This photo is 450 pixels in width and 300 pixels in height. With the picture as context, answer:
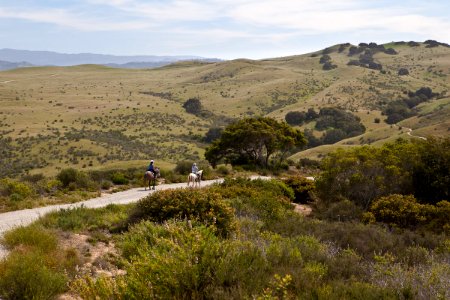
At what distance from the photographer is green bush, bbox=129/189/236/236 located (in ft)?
33.8

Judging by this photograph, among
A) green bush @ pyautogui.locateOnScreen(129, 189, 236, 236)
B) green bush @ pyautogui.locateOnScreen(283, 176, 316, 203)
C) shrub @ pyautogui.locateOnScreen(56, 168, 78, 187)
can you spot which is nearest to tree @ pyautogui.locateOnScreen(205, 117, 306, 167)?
green bush @ pyautogui.locateOnScreen(283, 176, 316, 203)

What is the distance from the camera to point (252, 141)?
105ft

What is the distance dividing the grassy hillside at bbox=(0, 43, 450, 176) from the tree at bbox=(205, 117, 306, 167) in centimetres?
1119

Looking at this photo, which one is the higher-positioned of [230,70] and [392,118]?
[230,70]

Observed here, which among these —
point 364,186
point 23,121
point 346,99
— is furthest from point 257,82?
point 364,186

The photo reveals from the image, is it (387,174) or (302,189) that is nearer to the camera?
(387,174)

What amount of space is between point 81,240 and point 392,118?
73.2 m

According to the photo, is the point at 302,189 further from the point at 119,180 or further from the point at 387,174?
the point at 119,180

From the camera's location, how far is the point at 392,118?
73.8m

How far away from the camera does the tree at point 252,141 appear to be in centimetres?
3133

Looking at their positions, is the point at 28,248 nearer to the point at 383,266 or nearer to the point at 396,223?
the point at 383,266

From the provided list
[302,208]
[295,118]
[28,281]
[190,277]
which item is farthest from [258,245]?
[295,118]

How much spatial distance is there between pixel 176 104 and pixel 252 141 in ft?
249

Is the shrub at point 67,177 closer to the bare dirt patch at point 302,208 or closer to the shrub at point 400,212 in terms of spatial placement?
the bare dirt patch at point 302,208
